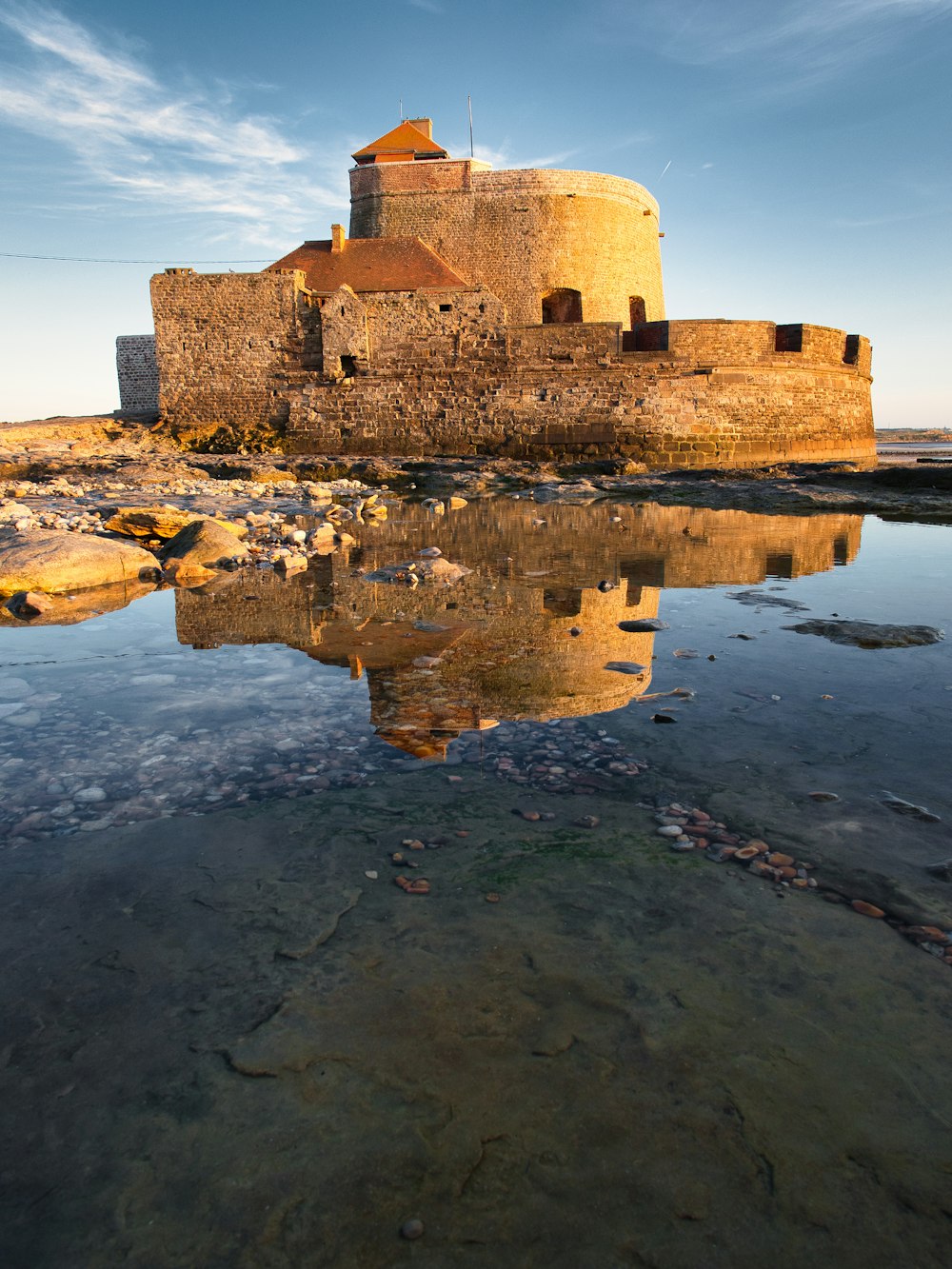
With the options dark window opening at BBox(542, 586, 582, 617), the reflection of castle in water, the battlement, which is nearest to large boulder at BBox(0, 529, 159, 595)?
the reflection of castle in water

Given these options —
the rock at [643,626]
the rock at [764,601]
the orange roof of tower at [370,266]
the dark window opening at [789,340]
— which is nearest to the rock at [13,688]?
the rock at [643,626]

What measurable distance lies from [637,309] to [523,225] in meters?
4.83

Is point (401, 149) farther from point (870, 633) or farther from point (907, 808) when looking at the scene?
point (907, 808)

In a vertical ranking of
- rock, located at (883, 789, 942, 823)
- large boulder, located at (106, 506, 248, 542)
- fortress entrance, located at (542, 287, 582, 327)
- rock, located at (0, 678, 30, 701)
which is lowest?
rock, located at (883, 789, 942, 823)

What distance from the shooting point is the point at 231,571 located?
5.94 meters

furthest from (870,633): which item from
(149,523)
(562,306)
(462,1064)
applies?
(562,306)

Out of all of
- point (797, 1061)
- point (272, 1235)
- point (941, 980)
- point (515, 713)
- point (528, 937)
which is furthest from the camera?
point (515, 713)

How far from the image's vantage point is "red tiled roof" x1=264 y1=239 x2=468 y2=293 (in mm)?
19484

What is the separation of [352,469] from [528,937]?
47.6 feet

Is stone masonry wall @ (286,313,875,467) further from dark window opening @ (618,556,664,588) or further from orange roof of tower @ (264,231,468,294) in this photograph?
dark window opening @ (618,556,664,588)

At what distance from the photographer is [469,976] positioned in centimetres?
149

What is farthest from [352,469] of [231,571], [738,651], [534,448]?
[738,651]

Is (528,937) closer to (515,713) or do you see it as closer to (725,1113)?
(725,1113)

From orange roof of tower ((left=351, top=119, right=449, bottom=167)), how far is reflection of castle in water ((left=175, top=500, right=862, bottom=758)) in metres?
20.6
